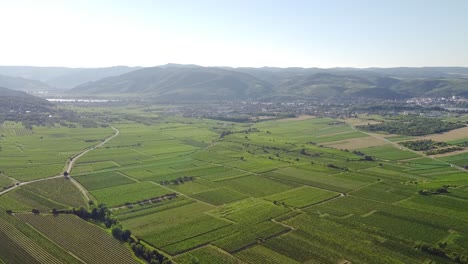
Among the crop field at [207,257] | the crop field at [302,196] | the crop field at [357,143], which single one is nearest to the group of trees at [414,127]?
the crop field at [357,143]

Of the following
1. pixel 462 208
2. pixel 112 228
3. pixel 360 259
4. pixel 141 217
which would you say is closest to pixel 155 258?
pixel 112 228

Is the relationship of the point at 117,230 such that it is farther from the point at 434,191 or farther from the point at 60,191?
the point at 434,191

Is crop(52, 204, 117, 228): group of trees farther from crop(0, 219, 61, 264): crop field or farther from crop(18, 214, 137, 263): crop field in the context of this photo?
crop(0, 219, 61, 264): crop field

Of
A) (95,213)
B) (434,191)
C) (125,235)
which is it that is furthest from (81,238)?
(434,191)

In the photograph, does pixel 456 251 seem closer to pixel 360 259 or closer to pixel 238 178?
pixel 360 259

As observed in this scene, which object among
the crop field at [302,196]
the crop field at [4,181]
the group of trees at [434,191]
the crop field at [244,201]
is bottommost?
the crop field at [302,196]

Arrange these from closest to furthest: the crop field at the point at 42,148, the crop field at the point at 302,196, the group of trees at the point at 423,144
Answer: the crop field at the point at 302,196 → the crop field at the point at 42,148 → the group of trees at the point at 423,144

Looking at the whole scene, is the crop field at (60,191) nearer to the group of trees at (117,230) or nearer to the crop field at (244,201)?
the crop field at (244,201)

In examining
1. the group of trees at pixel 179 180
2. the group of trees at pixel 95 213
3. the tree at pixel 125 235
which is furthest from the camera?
the group of trees at pixel 179 180

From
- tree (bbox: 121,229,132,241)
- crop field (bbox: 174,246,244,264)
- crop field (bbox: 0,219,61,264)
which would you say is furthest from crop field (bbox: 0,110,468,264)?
tree (bbox: 121,229,132,241)
